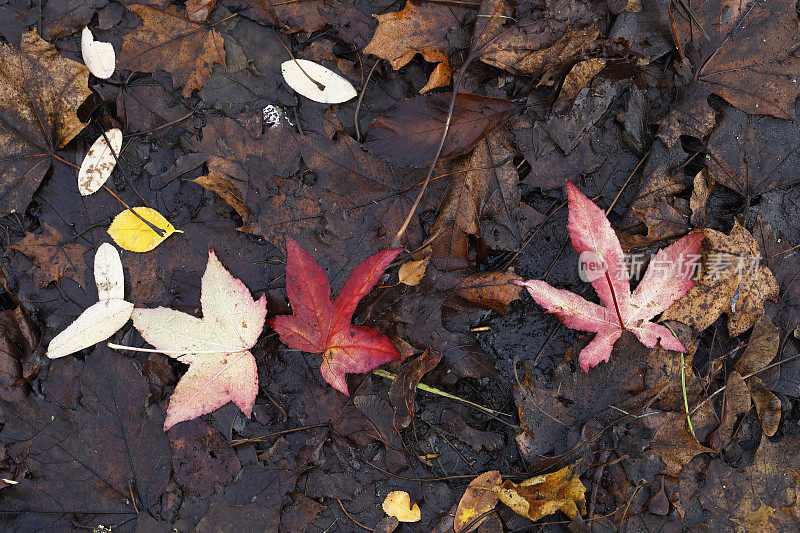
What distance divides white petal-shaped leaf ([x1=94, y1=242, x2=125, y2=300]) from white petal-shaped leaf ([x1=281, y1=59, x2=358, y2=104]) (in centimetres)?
105

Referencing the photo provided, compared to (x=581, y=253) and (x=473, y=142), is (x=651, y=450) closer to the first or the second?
(x=581, y=253)

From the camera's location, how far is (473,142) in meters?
2.03

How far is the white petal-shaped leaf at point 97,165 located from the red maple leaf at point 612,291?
180 cm

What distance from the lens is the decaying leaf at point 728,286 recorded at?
202 centimetres

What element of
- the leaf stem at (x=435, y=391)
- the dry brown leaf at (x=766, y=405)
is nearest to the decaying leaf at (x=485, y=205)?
the leaf stem at (x=435, y=391)

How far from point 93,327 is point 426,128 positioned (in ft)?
5.23

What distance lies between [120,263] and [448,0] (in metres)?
1.75

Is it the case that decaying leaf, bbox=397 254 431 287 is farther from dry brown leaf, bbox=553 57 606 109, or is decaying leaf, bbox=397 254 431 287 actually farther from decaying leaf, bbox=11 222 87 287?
decaying leaf, bbox=11 222 87 287

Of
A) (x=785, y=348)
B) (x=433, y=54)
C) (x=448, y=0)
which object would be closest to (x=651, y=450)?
(x=785, y=348)

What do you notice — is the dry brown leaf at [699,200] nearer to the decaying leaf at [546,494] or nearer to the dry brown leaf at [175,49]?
the decaying leaf at [546,494]

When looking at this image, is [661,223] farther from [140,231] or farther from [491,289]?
[140,231]

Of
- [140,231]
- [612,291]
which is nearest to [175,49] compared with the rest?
[140,231]

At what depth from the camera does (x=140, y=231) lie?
7.01 feet

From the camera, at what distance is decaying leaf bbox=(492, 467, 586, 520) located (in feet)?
6.35
